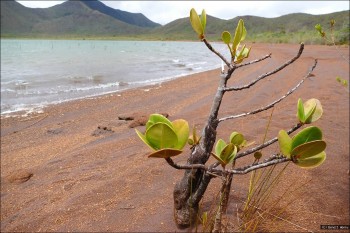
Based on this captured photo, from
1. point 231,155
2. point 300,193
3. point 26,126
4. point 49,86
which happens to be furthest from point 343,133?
point 49,86

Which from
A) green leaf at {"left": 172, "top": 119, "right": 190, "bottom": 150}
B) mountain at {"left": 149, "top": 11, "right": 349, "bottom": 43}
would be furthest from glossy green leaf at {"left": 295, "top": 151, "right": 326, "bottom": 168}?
mountain at {"left": 149, "top": 11, "right": 349, "bottom": 43}

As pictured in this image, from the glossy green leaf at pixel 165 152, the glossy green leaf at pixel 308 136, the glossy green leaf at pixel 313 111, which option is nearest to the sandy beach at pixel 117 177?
the glossy green leaf at pixel 313 111

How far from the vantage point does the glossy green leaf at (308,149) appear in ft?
2.76

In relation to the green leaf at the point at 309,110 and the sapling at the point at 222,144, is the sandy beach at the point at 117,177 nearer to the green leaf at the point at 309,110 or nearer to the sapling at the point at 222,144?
the sapling at the point at 222,144

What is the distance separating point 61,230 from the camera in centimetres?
216

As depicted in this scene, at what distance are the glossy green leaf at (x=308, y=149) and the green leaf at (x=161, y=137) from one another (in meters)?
0.39

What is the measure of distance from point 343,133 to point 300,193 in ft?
6.62

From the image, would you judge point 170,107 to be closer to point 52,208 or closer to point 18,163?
point 18,163

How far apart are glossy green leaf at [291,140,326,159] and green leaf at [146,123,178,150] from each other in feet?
1.27

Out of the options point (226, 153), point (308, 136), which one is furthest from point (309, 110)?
point (226, 153)

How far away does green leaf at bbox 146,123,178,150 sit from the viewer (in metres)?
0.81

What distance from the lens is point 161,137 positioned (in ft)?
2.73

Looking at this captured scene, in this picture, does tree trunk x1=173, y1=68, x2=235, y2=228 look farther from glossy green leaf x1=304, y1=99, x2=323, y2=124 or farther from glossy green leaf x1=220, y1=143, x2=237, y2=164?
glossy green leaf x1=304, y1=99, x2=323, y2=124

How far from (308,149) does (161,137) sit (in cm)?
46
